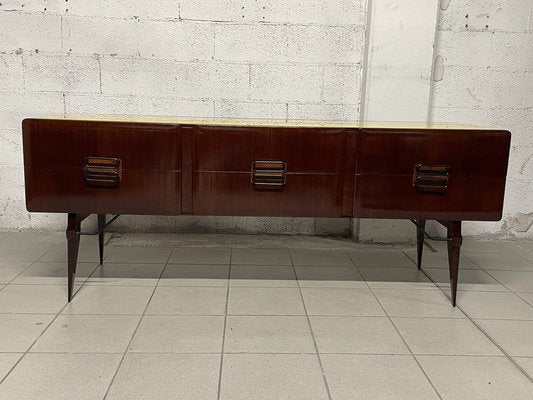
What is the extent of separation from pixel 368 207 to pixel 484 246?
4.81 feet

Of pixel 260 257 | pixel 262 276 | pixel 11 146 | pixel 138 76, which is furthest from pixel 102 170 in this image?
pixel 11 146

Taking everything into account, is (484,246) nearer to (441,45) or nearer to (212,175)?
(441,45)

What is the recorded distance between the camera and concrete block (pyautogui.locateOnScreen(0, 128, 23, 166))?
310 centimetres

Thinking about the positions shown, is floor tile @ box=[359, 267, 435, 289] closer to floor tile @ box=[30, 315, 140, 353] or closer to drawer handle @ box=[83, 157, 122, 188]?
floor tile @ box=[30, 315, 140, 353]

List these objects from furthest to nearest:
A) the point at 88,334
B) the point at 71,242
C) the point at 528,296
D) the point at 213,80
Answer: the point at 213,80 < the point at 528,296 < the point at 71,242 < the point at 88,334

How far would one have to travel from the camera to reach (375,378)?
1623 mm

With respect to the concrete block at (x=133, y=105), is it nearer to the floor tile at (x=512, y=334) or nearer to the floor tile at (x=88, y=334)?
the floor tile at (x=88, y=334)

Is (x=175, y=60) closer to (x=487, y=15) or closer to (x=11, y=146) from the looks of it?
(x=11, y=146)

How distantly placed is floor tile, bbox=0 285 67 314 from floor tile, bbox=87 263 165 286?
0.60 feet

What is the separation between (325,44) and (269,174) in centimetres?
140

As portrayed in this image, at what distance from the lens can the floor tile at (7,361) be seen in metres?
1.60

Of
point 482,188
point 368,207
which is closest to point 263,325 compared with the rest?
point 368,207

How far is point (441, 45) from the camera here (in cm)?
310

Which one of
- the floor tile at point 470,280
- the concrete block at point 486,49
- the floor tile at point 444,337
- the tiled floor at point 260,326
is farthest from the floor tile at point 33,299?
the concrete block at point 486,49
